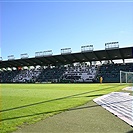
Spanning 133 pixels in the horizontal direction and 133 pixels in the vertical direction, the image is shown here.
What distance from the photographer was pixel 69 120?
695 centimetres

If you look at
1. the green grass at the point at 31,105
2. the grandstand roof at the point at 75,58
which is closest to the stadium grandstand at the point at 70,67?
the grandstand roof at the point at 75,58

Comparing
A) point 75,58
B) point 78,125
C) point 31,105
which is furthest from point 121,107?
point 75,58

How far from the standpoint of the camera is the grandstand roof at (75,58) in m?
58.8

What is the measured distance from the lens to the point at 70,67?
244 ft

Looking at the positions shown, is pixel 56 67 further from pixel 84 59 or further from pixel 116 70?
pixel 116 70

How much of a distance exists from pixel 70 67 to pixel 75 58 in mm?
7399

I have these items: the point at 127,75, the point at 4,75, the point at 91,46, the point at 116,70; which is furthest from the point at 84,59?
the point at 4,75

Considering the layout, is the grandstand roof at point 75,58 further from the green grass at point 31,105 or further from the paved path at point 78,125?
the paved path at point 78,125

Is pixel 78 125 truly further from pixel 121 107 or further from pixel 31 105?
pixel 31 105

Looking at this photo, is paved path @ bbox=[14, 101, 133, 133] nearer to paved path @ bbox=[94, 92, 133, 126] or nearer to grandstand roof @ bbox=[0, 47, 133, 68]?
paved path @ bbox=[94, 92, 133, 126]

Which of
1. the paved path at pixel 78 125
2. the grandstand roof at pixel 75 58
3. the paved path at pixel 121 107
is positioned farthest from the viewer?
the grandstand roof at pixel 75 58

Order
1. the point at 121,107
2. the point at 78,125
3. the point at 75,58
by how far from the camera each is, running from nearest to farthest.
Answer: the point at 78,125
the point at 121,107
the point at 75,58

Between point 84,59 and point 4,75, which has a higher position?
point 84,59

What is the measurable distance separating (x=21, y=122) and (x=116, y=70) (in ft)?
193
